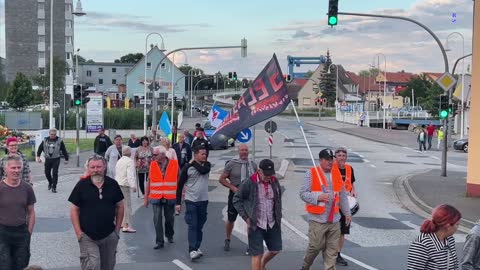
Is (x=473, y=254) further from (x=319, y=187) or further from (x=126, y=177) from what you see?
(x=126, y=177)

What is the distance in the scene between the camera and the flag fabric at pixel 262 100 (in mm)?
10109

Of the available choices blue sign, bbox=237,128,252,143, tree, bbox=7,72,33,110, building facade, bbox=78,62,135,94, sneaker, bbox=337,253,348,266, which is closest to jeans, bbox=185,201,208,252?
sneaker, bbox=337,253,348,266

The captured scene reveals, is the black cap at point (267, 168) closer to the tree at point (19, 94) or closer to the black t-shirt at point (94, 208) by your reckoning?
the black t-shirt at point (94, 208)

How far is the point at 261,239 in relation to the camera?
7.98 m

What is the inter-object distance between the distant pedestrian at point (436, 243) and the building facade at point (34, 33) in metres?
96.3

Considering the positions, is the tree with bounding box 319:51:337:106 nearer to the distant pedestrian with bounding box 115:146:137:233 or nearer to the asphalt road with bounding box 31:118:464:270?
the asphalt road with bounding box 31:118:464:270

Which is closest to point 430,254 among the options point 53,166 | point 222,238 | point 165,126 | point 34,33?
point 222,238

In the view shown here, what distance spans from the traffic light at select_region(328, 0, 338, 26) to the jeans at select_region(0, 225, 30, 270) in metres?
16.2

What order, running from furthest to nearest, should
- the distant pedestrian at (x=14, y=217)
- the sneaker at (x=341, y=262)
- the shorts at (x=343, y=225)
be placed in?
the sneaker at (x=341, y=262) < the shorts at (x=343, y=225) < the distant pedestrian at (x=14, y=217)

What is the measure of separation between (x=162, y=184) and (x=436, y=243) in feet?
20.6

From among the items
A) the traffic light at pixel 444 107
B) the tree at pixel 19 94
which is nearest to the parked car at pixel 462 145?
the traffic light at pixel 444 107

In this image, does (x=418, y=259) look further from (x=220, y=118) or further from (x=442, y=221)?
(x=220, y=118)

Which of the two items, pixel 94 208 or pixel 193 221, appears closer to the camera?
pixel 94 208

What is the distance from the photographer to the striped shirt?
4688mm
